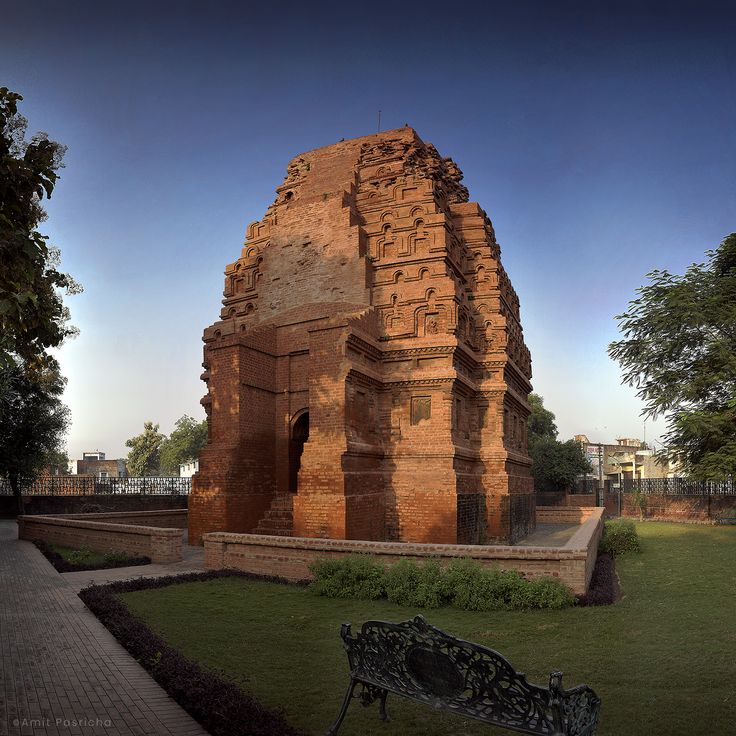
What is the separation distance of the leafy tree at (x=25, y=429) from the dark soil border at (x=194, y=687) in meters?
19.3

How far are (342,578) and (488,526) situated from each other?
806 cm

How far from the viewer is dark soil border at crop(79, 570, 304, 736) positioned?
4.64 meters

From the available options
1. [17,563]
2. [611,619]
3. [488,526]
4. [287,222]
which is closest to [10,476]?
[17,563]

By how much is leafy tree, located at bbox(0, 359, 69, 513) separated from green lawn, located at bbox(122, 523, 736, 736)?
18253 millimetres

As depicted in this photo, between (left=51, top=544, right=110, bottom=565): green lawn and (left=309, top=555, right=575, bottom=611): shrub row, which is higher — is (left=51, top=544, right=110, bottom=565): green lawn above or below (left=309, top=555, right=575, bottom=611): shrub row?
below

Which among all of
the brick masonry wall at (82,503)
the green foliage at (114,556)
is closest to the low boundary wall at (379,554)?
the green foliage at (114,556)

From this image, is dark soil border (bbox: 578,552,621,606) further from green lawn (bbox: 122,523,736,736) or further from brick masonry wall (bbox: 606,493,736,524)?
brick masonry wall (bbox: 606,493,736,524)

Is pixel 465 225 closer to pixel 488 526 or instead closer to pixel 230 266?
pixel 230 266

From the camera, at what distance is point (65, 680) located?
5863 millimetres

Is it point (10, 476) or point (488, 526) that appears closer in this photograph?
point (488, 526)

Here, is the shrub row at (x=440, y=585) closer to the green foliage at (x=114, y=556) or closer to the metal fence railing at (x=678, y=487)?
the green foliage at (x=114, y=556)

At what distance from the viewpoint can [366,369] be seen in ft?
49.2

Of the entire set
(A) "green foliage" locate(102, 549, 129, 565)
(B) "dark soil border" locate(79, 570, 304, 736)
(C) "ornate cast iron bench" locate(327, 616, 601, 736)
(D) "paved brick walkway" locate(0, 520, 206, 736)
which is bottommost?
(A) "green foliage" locate(102, 549, 129, 565)

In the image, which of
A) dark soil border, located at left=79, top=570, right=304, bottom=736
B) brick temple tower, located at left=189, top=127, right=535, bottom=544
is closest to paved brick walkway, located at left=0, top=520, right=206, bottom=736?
dark soil border, located at left=79, top=570, right=304, bottom=736
